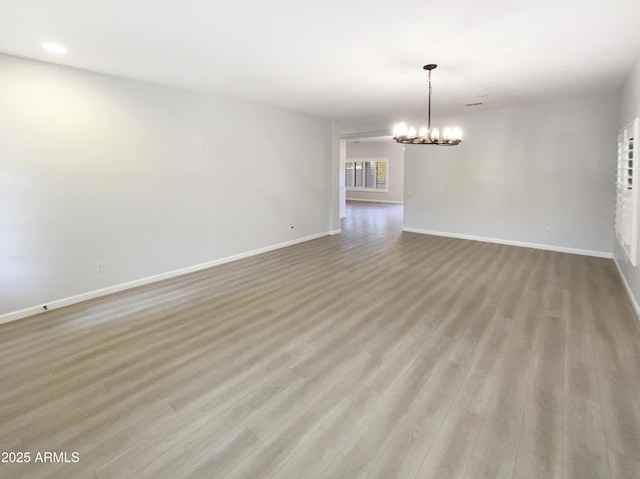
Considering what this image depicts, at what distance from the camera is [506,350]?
2.80 m

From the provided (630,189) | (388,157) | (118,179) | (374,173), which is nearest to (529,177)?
(630,189)

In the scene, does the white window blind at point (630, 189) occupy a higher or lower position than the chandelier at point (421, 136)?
lower

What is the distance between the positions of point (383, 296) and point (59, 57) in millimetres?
4332

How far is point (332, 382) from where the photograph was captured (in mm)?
2389

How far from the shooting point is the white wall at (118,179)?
11.4 ft

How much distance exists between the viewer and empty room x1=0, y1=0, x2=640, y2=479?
1.91 meters

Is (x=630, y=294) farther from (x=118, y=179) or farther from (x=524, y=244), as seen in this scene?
(x=118, y=179)

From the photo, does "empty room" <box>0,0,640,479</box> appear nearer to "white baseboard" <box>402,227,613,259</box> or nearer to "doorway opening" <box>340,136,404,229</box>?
"white baseboard" <box>402,227,613,259</box>

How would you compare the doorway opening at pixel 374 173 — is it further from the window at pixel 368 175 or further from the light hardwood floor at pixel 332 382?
the light hardwood floor at pixel 332 382

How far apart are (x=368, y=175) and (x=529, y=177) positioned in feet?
31.7

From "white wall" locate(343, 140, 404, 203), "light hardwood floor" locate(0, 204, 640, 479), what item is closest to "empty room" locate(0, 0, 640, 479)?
"light hardwood floor" locate(0, 204, 640, 479)

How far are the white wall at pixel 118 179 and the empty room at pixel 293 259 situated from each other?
0.08ft

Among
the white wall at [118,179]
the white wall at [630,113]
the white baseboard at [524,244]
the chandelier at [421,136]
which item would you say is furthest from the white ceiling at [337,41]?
the white baseboard at [524,244]

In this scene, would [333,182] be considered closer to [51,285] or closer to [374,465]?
[51,285]
